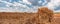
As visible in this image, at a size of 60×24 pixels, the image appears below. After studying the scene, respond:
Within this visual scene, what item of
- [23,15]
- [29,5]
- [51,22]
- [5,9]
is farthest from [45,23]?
[5,9]

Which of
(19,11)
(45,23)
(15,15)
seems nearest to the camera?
(45,23)

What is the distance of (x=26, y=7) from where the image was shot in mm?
1295

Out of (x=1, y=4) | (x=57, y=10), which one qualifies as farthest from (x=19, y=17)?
(x=57, y=10)

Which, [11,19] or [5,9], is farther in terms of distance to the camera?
[5,9]

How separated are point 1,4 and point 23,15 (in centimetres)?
30

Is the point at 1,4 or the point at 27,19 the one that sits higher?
the point at 1,4

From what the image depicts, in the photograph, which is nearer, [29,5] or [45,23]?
[45,23]

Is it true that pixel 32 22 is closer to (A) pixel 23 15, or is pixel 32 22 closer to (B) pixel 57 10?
(A) pixel 23 15

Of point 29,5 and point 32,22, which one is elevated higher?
point 29,5

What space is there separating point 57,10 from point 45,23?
35cm

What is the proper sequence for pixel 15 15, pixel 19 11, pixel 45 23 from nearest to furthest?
pixel 45 23
pixel 15 15
pixel 19 11

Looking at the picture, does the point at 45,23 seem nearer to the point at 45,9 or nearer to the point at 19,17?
the point at 45,9

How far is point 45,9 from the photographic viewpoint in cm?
103

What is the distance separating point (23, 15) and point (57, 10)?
1.28 ft
